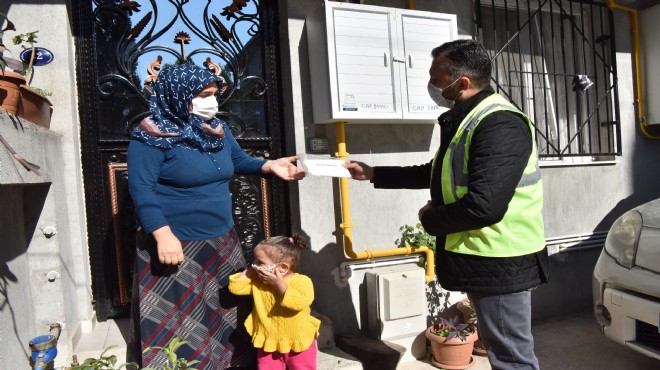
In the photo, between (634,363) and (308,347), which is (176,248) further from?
(634,363)

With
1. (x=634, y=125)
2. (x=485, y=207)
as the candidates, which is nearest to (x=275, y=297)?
(x=485, y=207)

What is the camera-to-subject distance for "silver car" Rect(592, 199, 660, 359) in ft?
8.77

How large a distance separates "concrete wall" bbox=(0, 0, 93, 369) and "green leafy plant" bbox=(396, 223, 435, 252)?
2.28 m

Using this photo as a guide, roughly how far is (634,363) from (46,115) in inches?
171

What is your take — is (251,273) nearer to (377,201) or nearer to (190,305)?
(190,305)

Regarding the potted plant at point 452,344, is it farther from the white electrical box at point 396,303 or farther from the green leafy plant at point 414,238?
the green leafy plant at point 414,238

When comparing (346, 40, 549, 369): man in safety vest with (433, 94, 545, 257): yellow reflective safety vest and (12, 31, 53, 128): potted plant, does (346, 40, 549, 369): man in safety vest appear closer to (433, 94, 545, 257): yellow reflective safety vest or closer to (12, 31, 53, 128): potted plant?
(433, 94, 545, 257): yellow reflective safety vest

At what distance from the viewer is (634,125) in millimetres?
4793

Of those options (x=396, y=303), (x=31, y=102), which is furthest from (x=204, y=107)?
(x=396, y=303)

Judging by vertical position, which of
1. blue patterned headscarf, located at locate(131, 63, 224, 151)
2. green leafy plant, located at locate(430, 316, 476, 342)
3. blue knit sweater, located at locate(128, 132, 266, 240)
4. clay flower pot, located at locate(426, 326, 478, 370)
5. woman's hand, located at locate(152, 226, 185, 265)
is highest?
blue patterned headscarf, located at locate(131, 63, 224, 151)

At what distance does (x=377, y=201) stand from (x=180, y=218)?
1.80 metres

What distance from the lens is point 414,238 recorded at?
11.7ft

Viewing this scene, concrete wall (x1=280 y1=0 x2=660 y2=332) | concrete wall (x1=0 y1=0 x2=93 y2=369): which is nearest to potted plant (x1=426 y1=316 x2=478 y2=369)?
concrete wall (x1=280 y1=0 x2=660 y2=332)

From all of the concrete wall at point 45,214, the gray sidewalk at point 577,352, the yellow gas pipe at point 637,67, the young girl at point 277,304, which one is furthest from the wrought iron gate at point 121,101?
the yellow gas pipe at point 637,67
